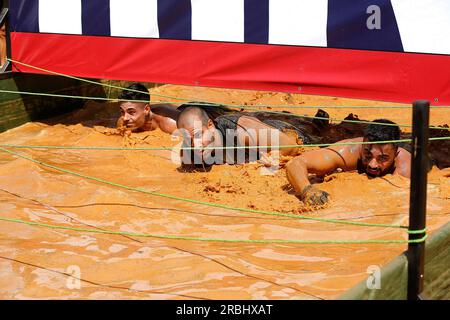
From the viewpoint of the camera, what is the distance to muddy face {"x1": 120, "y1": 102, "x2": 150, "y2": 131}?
22.9ft

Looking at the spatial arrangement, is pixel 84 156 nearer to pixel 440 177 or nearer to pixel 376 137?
pixel 376 137

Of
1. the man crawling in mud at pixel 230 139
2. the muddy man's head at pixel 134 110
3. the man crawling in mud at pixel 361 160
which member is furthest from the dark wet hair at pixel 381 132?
the muddy man's head at pixel 134 110

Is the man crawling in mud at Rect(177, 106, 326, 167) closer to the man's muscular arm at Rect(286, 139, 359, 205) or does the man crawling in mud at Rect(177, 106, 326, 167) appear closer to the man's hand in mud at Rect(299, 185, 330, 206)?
the man's muscular arm at Rect(286, 139, 359, 205)

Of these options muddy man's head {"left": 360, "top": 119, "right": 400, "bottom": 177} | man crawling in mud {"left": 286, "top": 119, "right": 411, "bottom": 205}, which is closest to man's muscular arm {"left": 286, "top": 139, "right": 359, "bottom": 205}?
man crawling in mud {"left": 286, "top": 119, "right": 411, "bottom": 205}

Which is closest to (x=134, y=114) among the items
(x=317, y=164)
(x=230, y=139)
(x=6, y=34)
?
(x=230, y=139)

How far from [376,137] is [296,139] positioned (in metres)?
0.99

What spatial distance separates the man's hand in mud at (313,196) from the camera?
5.13 metres

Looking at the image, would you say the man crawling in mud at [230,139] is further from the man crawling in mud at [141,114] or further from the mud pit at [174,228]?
the man crawling in mud at [141,114]

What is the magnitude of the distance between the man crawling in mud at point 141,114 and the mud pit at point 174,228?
115 mm

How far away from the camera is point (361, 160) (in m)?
5.69

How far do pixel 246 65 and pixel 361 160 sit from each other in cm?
135

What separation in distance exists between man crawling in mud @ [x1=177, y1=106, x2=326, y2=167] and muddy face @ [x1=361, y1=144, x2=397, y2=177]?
0.81 m

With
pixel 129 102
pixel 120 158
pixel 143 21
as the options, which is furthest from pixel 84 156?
pixel 143 21

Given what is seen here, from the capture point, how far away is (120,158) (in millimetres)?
6473
